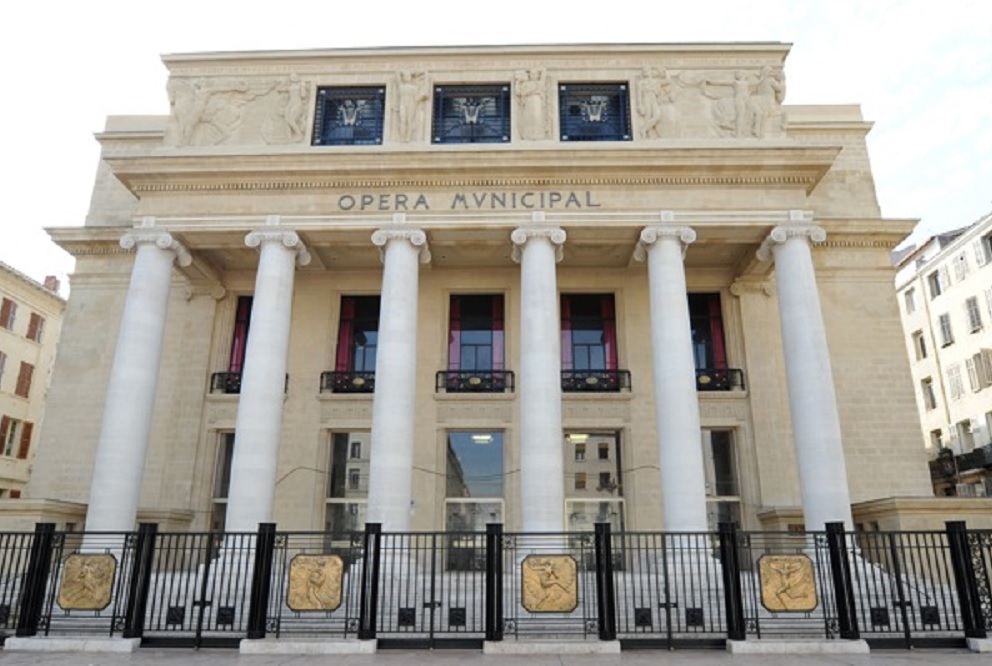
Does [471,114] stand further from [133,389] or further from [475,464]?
[133,389]

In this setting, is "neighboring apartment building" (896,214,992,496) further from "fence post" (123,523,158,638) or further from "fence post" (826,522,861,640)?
"fence post" (123,523,158,638)

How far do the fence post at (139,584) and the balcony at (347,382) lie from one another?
1039 centimetres

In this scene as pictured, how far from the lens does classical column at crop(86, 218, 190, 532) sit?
17156 mm

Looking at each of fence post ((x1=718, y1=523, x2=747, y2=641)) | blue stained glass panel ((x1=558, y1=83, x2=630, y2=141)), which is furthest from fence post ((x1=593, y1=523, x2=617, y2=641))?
blue stained glass panel ((x1=558, y1=83, x2=630, y2=141))

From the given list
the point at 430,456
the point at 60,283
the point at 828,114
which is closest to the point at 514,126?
the point at 430,456

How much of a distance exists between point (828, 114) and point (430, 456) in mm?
17445

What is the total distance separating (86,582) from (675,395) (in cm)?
1266

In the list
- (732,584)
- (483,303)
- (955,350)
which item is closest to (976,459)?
(955,350)

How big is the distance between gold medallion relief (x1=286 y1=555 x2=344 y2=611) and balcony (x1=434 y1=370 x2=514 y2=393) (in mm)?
10472

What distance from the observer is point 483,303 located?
2289 centimetres

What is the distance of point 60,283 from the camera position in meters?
42.1

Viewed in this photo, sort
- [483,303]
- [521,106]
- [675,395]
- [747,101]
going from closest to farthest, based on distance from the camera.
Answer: [675,395] → [747,101] → [521,106] → [483,303]

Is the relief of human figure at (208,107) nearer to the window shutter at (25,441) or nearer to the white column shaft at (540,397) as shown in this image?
the white column shaft at (540,397)

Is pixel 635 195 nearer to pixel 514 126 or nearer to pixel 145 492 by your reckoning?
pixel 514 126
